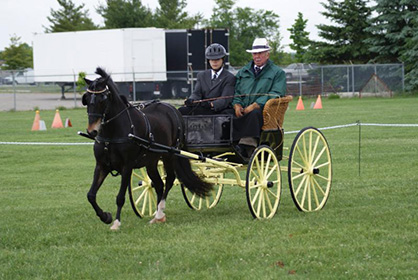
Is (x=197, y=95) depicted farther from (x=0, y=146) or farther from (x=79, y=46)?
(x=79, y=46)

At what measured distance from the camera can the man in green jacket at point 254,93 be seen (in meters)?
9.61

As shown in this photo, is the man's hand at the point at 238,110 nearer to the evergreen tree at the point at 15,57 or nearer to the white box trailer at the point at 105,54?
the white box trailer at the point at 105,54

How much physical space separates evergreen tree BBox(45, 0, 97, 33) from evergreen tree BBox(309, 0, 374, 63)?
35271 millimetres

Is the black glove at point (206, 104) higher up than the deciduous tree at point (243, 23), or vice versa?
the deciduous tree at point (243, 23)

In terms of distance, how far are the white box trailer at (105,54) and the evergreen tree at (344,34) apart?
12.0 m

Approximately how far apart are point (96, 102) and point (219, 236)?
196 centimetres

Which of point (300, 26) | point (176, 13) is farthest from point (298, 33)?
point (176, 13)

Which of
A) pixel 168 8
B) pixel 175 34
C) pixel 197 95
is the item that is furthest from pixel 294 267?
pixel 168 8

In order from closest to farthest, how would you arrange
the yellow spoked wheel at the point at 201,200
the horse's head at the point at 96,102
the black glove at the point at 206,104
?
the horse's head at the point at 96,102
the black glove at the point at 206,104
the yellow spoked wheel at the point at 201,200

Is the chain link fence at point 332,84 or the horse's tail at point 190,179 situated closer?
the horse's tail at point 190,179

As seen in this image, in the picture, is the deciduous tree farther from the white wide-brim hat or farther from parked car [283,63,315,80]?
the white wide-brim hat

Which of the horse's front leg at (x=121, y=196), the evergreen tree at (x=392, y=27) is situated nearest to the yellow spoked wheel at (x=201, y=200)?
the horse's front leg at (x=121, y=196)

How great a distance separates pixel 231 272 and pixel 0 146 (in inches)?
569

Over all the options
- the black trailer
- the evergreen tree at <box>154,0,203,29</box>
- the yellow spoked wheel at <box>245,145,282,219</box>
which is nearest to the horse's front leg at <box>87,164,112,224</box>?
the yellow spoked wheel at <box>245,145,282,219</box>
